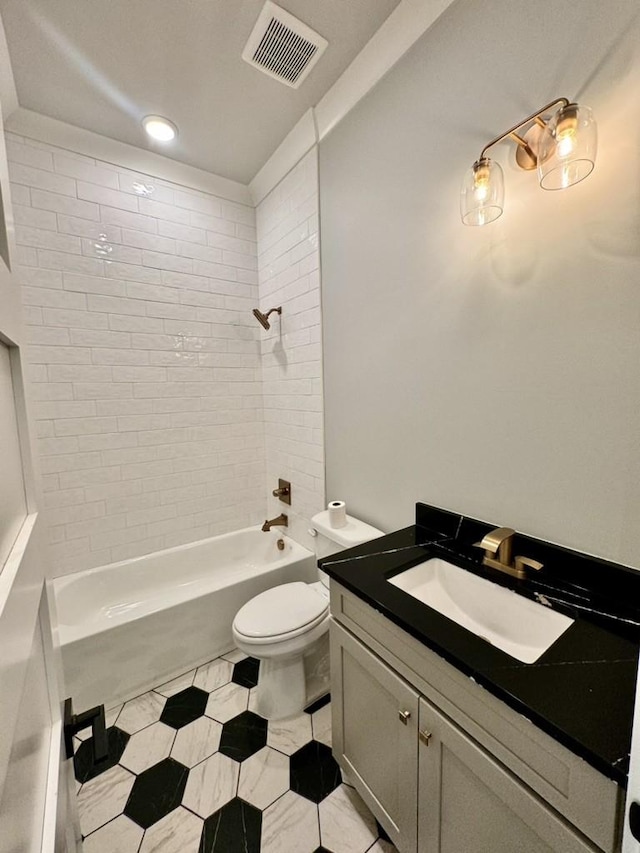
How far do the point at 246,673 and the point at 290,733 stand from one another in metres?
0.41

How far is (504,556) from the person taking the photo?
1079 millimetres

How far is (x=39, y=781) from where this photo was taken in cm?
44

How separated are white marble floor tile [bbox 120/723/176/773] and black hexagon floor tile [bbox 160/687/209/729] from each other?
3cm

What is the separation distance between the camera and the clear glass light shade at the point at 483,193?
0.98 metres

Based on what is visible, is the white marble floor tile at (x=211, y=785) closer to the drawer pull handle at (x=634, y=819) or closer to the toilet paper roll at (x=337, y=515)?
the toilet paper roll at (x=337, y=515)

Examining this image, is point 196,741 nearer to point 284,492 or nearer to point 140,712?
point 140,712

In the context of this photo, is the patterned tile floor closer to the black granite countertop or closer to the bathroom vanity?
the bathroom vanity

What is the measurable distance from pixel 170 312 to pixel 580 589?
92.9 inches

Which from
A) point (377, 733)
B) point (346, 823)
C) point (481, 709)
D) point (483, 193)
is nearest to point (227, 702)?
point (346, 823)

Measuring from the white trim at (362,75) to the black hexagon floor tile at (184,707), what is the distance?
111 inches

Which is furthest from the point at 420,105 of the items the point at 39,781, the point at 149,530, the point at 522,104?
the point at 149,530

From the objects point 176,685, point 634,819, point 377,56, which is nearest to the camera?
point 634,819

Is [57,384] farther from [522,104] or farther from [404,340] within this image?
[522,104]

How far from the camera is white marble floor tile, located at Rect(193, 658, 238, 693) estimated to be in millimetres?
1717
